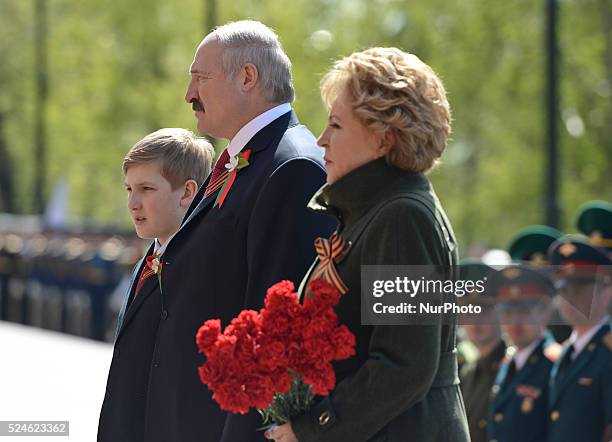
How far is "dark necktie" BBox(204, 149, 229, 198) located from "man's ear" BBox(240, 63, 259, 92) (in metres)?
0.20

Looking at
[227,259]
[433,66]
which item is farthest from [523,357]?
[433,66]

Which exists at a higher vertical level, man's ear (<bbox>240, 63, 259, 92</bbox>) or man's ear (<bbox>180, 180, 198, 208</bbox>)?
man's ear (<bbox>240, 63, 259, 92</bbox>)

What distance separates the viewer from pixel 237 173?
3.75 meters

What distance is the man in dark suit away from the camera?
351 centimetres

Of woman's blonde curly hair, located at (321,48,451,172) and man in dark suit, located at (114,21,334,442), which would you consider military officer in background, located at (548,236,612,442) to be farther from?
woman's blonde curly hair, located at (321,48,451,172)

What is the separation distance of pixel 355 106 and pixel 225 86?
2.73 ft

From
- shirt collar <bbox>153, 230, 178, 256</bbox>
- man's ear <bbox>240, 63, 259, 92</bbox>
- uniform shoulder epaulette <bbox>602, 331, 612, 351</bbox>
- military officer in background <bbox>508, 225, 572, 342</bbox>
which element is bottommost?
uniform shoulder epaulette <bbox>602, 331, 612, 351</bbox>

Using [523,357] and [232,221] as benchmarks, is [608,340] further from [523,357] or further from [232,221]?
[232,221]

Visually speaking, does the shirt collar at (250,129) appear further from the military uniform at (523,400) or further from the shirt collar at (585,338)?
the military uniform at (523,400)

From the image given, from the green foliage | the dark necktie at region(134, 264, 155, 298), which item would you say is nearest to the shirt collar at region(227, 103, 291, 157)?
the dark necktie at region(134, 264, 155, 298)

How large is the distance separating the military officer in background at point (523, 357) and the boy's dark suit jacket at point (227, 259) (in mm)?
2688

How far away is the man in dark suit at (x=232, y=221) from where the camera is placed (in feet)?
11.5

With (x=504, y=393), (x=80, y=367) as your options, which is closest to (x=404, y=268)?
(x=504, y=393)

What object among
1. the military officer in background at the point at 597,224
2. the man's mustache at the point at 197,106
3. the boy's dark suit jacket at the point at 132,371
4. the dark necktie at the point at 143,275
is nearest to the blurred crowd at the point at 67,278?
the military officer in background at the point at 597,224
